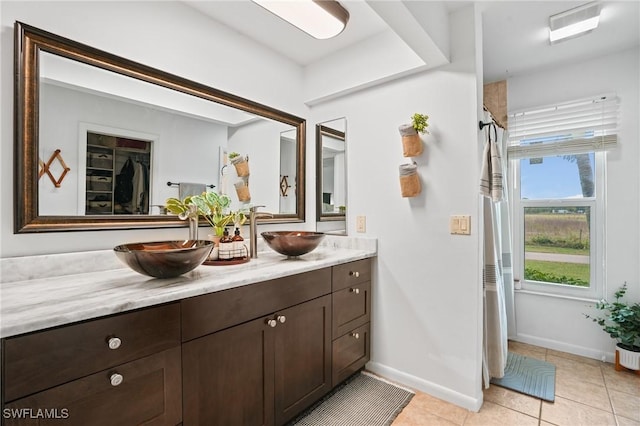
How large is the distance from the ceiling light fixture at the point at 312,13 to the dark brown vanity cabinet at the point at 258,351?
1.45 m

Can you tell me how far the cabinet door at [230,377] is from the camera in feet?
3.92

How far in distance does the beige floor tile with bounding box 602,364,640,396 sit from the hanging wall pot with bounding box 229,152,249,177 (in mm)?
3038

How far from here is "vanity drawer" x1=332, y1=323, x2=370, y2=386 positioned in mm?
1949

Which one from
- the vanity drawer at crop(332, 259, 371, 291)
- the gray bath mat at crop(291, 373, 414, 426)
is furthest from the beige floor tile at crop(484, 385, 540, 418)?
the vanity drawer at crop(332, 259, 371, 291)

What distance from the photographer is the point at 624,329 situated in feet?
7.28

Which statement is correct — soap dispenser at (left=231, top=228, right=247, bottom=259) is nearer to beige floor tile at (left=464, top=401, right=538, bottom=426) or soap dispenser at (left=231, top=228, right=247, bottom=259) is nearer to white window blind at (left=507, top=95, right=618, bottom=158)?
beige floor tile at (left=464, top=401, right=538, bottom=426)

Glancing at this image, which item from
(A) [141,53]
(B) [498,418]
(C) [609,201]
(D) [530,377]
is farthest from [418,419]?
(A) [141,53]

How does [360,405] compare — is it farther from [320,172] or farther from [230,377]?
[320,172]

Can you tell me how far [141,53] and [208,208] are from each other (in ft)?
3.08

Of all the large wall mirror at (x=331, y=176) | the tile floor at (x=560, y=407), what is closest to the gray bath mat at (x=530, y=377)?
the tile floor at (x=560, y=407)

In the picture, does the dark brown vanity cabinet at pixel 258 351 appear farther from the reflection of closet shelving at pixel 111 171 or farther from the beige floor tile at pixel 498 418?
the beige floor tile at pixel 498 418

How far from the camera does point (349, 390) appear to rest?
80.4 inches

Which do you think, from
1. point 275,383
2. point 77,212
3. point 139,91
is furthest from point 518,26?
point 77,212

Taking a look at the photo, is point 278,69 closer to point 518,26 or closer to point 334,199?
point 334,199
